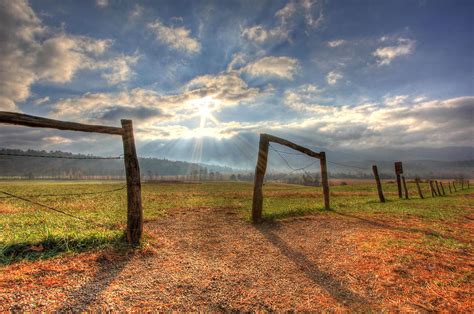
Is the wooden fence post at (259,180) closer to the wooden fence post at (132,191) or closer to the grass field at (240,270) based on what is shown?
the grass field at (240,270)

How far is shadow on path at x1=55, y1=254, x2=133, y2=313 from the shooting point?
3.71 m

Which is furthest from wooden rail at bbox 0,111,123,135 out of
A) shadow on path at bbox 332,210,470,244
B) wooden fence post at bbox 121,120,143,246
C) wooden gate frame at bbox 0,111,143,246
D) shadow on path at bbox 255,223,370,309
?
shadow on path at bbox 332,210,470,244

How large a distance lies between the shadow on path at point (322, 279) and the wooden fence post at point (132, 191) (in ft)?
13.4

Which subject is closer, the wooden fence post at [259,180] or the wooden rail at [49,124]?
the wooden rail at [49,124]

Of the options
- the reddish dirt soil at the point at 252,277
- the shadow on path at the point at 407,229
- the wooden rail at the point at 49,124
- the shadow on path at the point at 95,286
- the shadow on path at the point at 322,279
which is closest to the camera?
the shadow on path at the point at 95,286


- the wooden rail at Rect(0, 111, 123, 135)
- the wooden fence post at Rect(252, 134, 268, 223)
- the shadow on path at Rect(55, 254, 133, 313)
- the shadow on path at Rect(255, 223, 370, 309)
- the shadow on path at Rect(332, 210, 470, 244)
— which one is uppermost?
the wooden rail at Rect(0, 111, 123, 135)

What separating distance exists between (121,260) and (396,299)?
569cm

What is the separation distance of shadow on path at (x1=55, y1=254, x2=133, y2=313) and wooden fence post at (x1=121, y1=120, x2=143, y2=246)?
3.10 ft

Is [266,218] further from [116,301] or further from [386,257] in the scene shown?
[116,301]

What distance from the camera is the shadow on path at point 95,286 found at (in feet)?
12.2

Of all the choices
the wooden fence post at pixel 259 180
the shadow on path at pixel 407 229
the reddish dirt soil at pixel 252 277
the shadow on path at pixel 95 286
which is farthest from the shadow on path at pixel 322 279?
the shadow on path at pixel 407 229

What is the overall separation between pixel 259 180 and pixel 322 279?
603 cm

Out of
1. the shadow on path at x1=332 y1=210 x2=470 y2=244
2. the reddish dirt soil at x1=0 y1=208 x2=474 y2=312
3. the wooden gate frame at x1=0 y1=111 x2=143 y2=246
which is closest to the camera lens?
the reddish dirt soil at x1=0 y1=208 x2=474 y2=312

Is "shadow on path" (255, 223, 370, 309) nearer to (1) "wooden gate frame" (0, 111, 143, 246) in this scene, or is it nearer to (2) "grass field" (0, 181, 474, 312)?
(2) "grass field" (0, 181, 474, 312)
